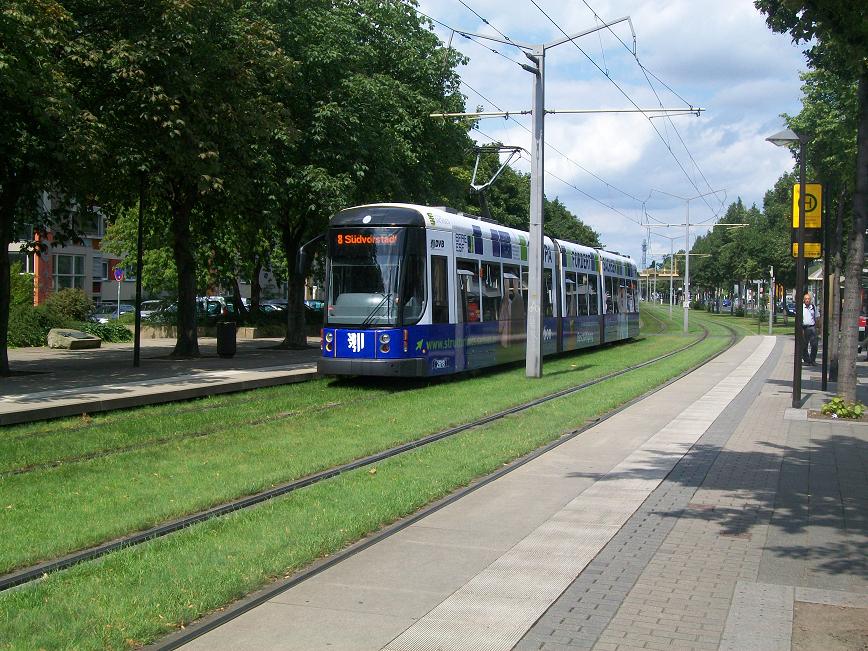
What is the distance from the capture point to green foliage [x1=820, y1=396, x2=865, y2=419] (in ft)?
45.9

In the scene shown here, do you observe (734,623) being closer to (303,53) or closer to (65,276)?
(303,53)

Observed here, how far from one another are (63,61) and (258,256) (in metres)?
23.8

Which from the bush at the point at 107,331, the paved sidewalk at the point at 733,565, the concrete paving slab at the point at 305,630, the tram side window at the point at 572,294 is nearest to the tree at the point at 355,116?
the tram side window at the point at 572,294

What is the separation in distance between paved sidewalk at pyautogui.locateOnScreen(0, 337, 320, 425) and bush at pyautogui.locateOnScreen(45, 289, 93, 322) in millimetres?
5038

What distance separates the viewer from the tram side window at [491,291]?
67.8ft

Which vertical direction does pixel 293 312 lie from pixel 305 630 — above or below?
above

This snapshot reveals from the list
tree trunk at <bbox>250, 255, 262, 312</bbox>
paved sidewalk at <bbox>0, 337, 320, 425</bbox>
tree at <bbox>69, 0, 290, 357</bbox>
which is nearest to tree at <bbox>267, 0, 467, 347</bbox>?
tree at <bbox>69, 0, 290, 357</bbox>

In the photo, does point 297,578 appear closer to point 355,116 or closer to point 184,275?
point 184,275

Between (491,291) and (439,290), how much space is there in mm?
3109

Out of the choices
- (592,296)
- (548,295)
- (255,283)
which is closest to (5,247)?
(548,295)

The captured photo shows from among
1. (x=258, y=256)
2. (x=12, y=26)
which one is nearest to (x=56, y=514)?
(x=12, y=26)

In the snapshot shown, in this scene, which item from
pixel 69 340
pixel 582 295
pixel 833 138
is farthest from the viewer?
pixel 582 295

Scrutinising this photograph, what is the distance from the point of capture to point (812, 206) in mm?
15719

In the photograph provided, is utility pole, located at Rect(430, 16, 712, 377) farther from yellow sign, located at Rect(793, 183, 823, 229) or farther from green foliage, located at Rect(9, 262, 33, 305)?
green foliage, located at Rect(9, 262, 33, 305)
